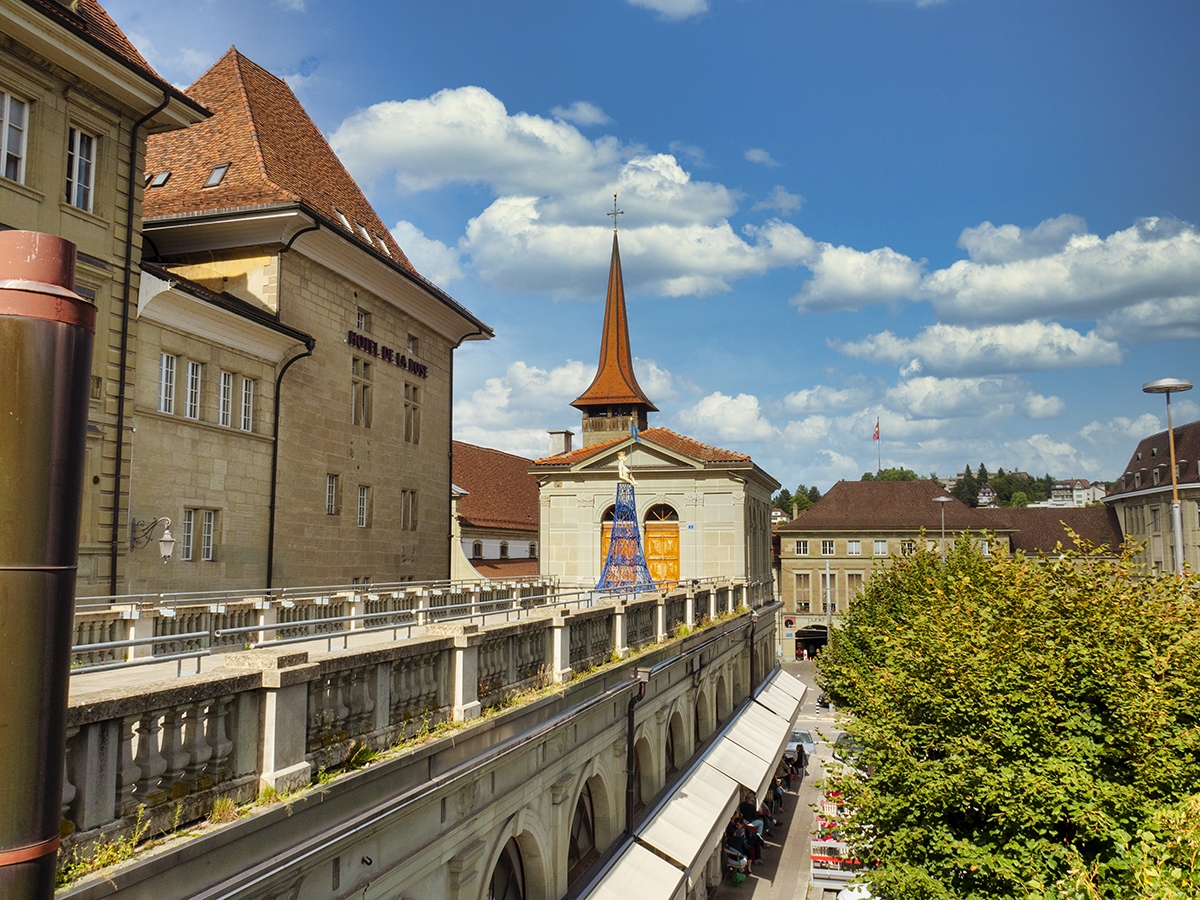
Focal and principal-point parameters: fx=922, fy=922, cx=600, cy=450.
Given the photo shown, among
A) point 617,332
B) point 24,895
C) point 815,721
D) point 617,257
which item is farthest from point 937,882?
point 617,257

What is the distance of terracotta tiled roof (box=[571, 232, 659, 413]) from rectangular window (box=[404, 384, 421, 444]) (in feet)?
77.4

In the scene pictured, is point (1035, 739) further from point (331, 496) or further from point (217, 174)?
point (217, 174)

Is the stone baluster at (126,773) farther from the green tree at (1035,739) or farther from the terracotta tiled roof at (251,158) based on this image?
the terracotta tiled roof at (251,158)

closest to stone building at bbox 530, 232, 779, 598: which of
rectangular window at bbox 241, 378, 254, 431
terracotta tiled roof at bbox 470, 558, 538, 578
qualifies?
terracotta tiled roof at bbox 470, 558, 538, 578

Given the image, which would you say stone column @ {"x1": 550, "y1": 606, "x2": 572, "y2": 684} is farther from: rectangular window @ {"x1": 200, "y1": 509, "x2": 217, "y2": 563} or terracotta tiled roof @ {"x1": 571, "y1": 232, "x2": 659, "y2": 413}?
terracotta tiled roof @ {"x1": 571, "y1": 232, "x2": 659, "y2": 413}

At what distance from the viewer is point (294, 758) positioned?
720 centimetres

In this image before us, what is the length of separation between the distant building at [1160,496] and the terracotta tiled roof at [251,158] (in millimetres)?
56368

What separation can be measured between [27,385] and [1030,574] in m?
16.8

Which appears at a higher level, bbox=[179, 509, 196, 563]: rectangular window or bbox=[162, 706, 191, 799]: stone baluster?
bbox=[179, 509, 196, 563]: rectangular window

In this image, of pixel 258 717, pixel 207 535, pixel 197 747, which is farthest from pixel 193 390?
pixel 197 747

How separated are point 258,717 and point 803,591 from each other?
74.3m

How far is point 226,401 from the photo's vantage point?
23.2 meters

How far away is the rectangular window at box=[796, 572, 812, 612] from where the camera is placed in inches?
3059

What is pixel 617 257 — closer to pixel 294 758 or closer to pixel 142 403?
pixel 142 403
